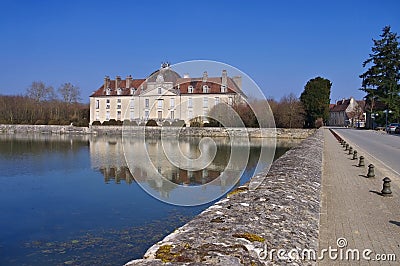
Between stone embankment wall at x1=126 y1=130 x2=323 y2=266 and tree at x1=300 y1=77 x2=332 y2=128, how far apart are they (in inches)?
1605

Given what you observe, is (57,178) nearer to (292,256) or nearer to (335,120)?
(292,256)

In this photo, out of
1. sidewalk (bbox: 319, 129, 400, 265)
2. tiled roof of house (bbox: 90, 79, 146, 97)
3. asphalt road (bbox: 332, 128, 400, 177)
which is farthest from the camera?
tiled roof of house (bbox: 90, 79, 146, 97)

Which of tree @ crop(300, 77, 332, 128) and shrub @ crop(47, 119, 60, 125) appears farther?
shrub @ crop(47, 119, 60, 125)

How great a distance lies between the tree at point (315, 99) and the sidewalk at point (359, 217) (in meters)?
36.5

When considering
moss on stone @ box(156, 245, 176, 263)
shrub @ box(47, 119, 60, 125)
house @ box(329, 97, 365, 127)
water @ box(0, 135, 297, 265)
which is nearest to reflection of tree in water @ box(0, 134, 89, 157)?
water @ box(0, 135, 297, 265)

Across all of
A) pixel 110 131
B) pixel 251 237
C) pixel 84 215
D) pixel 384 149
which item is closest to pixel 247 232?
pixel 251 237

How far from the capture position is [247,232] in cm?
330

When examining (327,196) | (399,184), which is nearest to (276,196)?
(327,196)

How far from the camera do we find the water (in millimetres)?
6719

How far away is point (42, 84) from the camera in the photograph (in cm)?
6962

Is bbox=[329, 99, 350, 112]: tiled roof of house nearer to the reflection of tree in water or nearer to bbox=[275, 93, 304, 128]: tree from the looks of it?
bbox=[275, 93, 304, 128]: tree

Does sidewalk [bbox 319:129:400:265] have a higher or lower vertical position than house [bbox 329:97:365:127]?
lower

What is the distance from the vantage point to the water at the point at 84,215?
6.72 meters

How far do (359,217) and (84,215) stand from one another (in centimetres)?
662
